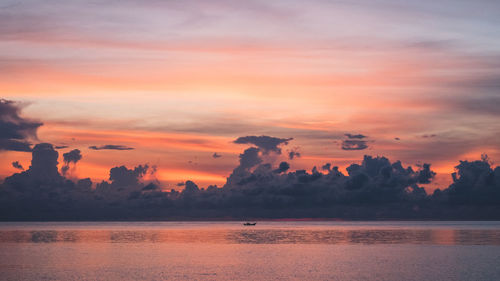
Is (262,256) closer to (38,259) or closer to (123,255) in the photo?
(123,255)

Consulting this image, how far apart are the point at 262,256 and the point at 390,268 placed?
140 feet

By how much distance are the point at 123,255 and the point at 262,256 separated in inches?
1383

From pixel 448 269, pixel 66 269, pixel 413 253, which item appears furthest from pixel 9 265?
pixel 413 253

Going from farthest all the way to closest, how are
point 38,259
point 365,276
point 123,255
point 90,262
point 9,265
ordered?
point 123,255 → point 38,259 → point 90,262 → point 9,265 → point 365,276

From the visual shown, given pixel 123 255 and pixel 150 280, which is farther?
pixel 123 255

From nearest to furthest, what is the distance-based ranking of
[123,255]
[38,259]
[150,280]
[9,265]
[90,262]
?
[150,280]
[9,265]
[90,262]
[38,259]
[123,255]

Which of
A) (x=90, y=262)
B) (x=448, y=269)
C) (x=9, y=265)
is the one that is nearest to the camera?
(x=448, y=269)

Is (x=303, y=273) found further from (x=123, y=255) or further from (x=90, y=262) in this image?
(x=123, y=255)

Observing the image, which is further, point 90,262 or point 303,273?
point 90,262

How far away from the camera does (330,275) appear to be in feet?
360

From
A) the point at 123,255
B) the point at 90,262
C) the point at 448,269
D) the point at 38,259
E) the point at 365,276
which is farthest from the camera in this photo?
the point at 123,255

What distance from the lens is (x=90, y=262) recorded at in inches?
5310

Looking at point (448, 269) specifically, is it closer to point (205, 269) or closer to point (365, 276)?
point (365, 276)

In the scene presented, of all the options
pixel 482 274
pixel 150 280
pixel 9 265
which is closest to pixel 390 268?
pixel 482 274
